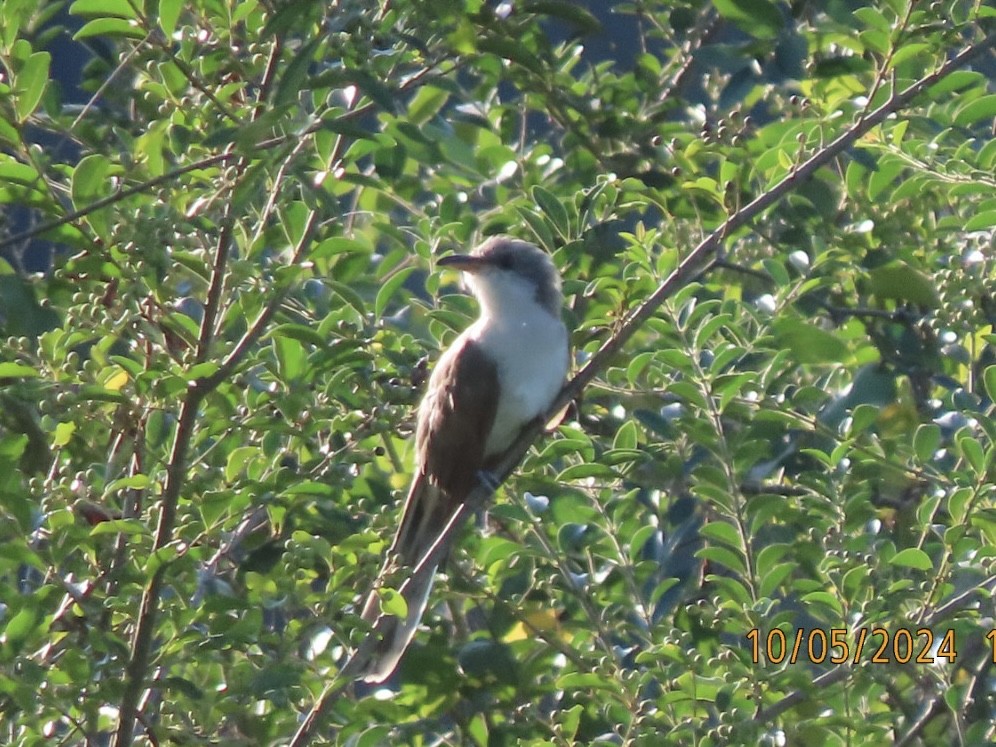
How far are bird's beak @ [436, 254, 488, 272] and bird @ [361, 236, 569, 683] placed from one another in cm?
1

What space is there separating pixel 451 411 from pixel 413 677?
4.72 feet

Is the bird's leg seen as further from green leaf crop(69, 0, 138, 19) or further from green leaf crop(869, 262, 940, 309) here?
green leaf crop(69, 0, 138, 19)

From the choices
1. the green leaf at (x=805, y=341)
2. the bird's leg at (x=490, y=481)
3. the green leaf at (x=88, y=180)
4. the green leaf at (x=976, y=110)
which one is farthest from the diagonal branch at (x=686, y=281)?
the green leaf at (x=88, y=180)

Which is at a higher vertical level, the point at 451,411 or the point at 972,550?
the point at 972,550

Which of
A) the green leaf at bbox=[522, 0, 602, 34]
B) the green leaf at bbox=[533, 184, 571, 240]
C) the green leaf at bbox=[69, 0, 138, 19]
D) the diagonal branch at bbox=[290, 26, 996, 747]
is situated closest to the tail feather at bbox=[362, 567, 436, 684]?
the diagonal branch at bbox=[290, 26, 996, 747]

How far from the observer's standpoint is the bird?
4.99m

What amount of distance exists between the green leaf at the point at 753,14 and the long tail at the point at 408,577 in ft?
5.35

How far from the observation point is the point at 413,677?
3.81m

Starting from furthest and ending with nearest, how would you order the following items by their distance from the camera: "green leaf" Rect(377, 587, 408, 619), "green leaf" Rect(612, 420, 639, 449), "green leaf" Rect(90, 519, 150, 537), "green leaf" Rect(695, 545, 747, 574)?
"green leaf" Rect(612, 420, 639, 449)
"green leaf" Rect(695, 545, 747, 574)
"green leaf" Rect(377, 587, 408, 619)
"green leaf" Rect(90, 519, 150, 537)

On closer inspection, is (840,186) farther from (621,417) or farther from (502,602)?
(502,602)

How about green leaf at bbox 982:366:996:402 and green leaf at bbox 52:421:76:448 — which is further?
green leaf at bbox 982:366:996:402

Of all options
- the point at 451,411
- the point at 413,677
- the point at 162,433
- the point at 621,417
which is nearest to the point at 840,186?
the point at 621,417

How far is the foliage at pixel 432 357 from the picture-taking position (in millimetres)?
3027
